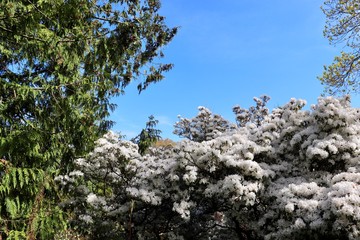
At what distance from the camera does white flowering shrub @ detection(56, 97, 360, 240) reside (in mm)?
7332

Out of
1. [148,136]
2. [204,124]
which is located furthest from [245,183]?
[204,124]

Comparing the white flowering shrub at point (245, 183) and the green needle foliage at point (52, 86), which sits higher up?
the green needle foliage at point (52, 86)

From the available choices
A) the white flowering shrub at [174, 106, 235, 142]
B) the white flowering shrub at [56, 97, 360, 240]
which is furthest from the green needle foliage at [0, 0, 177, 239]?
the white flowering shrub at [174, 106, 235, 142]

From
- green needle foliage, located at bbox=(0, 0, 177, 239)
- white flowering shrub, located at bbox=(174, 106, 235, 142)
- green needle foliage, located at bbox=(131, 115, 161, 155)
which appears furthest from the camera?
white flowering shrub, located at bbox=(174, 106, 235, 142)

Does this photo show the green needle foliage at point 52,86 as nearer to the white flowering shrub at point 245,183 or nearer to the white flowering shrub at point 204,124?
the white flowering shrub at point 245,183

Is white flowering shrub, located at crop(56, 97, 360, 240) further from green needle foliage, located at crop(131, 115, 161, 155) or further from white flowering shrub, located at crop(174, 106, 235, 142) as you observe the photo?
white flowering shrub, located at crop(174, 106, 235, 142)

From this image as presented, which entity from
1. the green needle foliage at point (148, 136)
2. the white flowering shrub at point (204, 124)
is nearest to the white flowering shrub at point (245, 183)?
the green needle foliage at point (148, 136)

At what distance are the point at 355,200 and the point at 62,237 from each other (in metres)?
10.5

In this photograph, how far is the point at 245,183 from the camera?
26.9 feet

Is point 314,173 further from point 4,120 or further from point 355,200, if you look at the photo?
point 4,120

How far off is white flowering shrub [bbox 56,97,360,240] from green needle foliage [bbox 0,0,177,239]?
42.7 inches

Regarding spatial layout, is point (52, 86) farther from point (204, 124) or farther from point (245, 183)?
point (204, 124)

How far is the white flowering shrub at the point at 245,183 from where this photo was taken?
733 centimetres

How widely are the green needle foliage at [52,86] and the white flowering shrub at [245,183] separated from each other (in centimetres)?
109
